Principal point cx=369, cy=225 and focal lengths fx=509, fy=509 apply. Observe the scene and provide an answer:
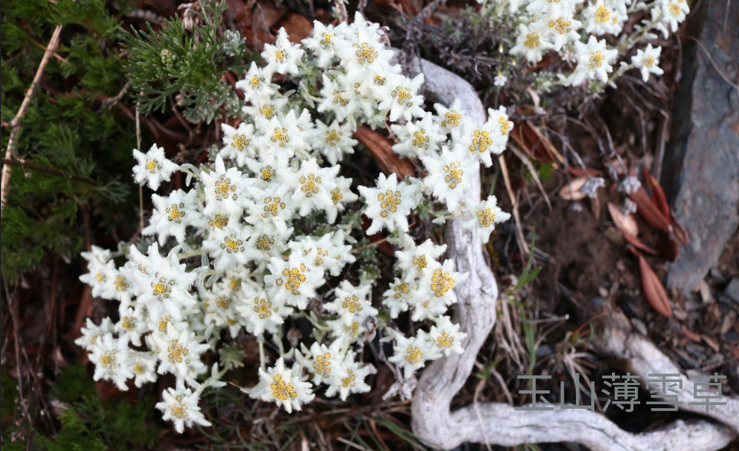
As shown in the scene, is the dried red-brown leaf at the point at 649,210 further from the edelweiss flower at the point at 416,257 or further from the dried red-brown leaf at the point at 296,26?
the dried red-brown leaf at the point at 296,26

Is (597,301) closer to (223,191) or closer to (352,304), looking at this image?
(352,304)

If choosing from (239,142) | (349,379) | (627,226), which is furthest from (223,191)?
(627,226)

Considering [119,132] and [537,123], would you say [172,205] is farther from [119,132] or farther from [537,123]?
[537,123]

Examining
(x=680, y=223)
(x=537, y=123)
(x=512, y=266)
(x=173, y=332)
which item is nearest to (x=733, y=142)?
(x=680, y=223)

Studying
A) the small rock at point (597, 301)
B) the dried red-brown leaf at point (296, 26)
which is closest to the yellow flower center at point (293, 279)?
the dried red-brown leaf at point (296, 26)

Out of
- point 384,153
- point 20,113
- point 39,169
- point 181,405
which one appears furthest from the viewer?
point 20,113

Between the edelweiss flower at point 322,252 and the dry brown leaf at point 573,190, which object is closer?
the edelweiss flower at point 322,252

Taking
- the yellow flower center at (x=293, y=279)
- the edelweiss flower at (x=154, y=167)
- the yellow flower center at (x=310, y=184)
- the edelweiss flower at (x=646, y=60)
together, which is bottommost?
the yellow flower center at (x=293, y=279)
